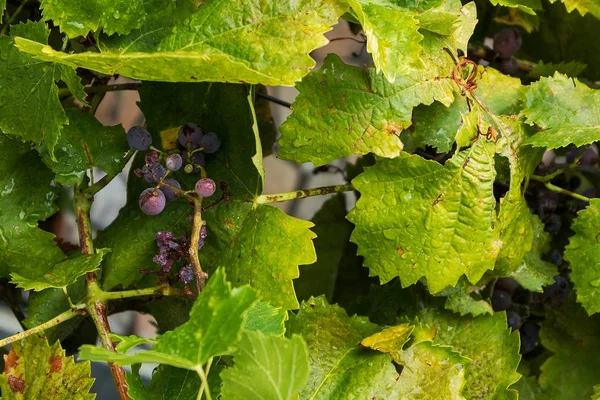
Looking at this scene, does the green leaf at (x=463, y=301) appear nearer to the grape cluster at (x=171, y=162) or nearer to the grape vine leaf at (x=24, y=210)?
the grape cluster at (x=171, y=162)

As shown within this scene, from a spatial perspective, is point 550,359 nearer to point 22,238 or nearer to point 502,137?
point 502,137

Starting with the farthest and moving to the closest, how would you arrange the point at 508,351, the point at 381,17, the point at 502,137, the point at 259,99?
the point at 259,99
the point at 508,351
the point at 502,137
the point at 381,17

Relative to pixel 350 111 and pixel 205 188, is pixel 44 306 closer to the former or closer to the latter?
pixel 205 188

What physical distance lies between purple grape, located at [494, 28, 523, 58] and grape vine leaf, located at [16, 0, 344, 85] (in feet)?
1.45

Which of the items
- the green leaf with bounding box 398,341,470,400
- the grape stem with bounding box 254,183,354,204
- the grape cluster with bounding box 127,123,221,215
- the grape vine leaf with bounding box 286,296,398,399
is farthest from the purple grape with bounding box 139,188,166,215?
the green leaf with bounding box 398,341,470,400

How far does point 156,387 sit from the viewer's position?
0.67 metres

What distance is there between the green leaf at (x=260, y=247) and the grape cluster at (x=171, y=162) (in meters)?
0.05

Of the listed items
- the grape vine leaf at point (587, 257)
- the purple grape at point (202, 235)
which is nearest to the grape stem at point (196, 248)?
the purple grape at point (202, 235)

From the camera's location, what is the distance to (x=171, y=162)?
727 mm

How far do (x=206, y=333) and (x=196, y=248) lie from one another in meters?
0.21

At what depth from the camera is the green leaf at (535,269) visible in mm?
860

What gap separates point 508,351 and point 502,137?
289mm

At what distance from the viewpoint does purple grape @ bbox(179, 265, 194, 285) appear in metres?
0.72

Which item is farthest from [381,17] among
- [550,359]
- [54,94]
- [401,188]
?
[550,359]
